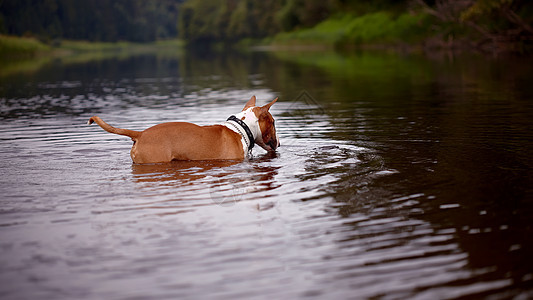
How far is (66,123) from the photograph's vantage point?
15.2 metres

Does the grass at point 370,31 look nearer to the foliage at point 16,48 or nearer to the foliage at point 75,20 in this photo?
the foliage at point 16,48

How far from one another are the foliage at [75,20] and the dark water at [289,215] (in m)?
96.3

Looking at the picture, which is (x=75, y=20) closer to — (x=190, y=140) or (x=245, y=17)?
(x=245, y=17)

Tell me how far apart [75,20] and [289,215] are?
15751 cm

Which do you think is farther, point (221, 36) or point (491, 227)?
point (221, 36)

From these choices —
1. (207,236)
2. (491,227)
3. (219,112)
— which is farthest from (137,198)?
(219,112)

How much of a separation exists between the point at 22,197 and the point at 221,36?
160 meters

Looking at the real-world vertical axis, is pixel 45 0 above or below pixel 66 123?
above

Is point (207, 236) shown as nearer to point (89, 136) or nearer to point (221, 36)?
point (89, 136)

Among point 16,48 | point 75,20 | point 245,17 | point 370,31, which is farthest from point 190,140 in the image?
point 75,20

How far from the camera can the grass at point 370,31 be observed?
190ft

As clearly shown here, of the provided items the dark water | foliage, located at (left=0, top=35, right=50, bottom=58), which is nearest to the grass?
foliage, located at (left=0, top=35, right=50, bottom=58)

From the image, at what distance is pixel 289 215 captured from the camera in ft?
21.3

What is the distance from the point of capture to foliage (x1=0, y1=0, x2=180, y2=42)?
398ft
